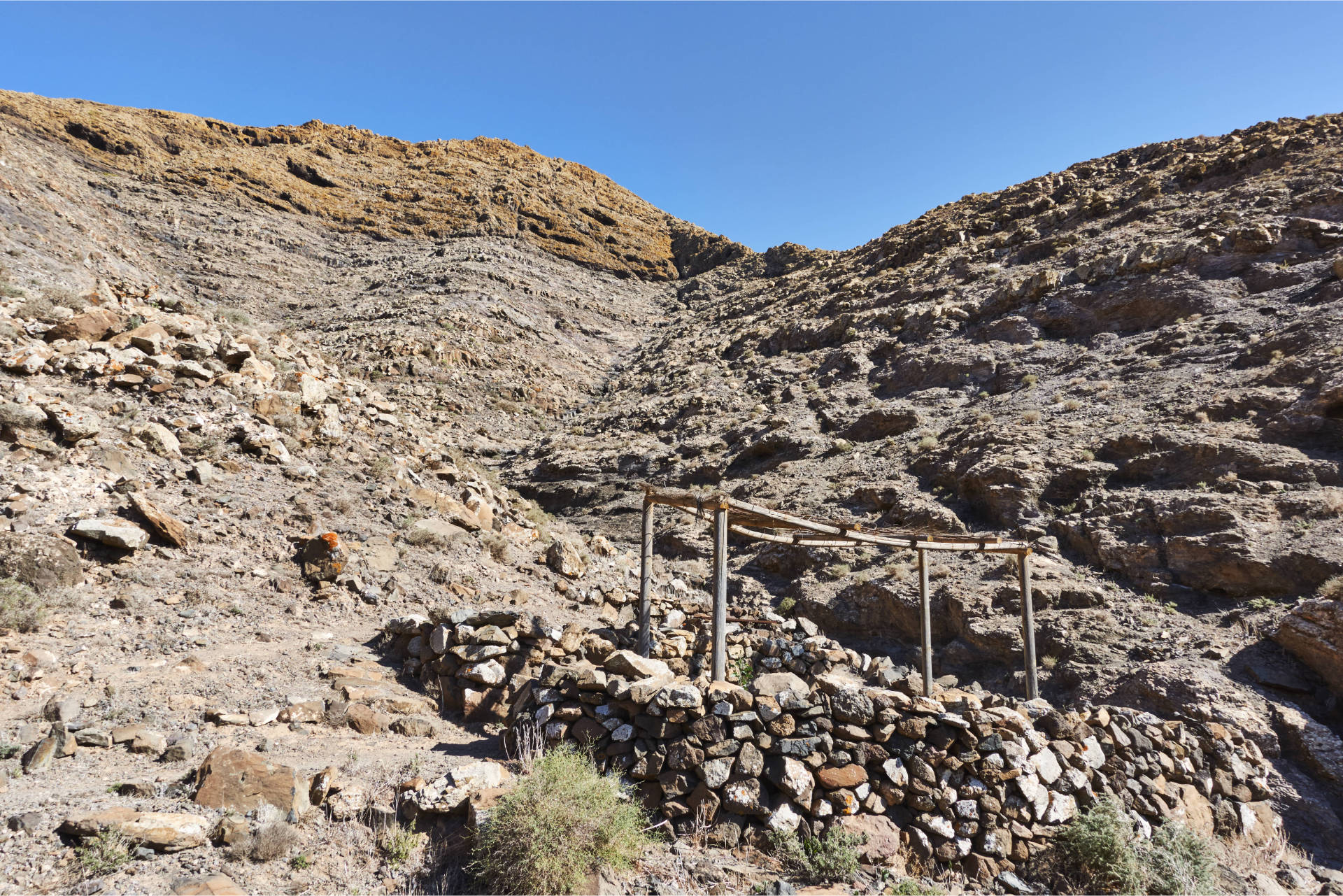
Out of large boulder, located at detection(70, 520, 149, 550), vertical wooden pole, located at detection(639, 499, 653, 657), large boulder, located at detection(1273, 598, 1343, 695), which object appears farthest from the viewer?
vertical wooden pole, located at detection(639, 499, 653, 657)

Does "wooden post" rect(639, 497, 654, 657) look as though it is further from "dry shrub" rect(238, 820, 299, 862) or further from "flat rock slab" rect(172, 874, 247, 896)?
"flat rock slab" rect(172, 874, 247, 896)

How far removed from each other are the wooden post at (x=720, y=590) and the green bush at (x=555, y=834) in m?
2.13

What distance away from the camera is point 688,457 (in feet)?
63.8

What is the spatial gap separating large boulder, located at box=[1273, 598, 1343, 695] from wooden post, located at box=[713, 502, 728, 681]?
22.6 ft

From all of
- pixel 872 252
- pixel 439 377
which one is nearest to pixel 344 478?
pixel 439 377

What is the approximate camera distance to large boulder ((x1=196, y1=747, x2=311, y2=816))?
4289 mm

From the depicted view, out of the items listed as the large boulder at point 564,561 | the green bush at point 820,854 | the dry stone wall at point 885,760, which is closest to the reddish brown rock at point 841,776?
the dry stone wall at point 885,760

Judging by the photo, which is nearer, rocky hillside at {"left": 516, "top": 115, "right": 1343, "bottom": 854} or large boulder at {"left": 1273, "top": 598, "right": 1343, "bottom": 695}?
large boulder at {"left": 1273, "top": 598, "right": 1343, "bottom": 695}

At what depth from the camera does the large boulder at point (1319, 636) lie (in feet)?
24.0

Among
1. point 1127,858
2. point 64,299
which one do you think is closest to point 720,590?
point 1127,858

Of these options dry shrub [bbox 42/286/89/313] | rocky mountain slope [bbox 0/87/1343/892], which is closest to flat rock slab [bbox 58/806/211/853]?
rocky mountain slope [bbox 0/87/1343/892]

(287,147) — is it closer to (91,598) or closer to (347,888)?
(91,598)

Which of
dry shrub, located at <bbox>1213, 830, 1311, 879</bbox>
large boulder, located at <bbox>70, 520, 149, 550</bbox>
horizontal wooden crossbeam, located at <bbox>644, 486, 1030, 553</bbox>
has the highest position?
horizontal wooden crossbeam, located at <bbox>644, 486, 1030, 553</bbox>

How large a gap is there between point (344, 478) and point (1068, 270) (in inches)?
840
